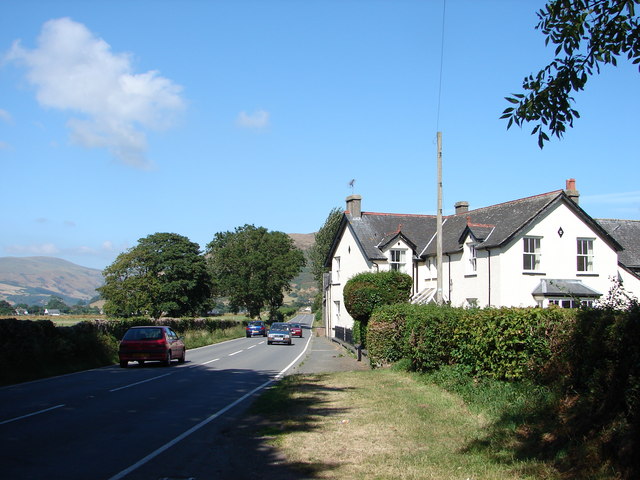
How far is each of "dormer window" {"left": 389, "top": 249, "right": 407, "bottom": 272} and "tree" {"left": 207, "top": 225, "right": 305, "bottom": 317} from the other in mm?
47055

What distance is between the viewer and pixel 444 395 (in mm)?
12125

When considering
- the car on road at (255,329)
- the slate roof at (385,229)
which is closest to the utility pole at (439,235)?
the slate roof at (385,229)

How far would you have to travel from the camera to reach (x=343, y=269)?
45.7 metres

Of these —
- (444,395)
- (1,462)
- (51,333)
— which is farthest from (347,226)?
(1,462)

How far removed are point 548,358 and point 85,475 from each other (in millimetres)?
7131

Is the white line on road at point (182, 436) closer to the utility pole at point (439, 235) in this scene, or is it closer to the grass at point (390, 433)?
the grass at point (390, 433)

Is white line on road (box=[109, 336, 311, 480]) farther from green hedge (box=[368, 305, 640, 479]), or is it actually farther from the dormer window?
the dormer window

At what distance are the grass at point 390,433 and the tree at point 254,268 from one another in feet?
233

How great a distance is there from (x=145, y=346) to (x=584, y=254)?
23.1 m

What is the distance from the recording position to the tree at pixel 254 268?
86.7 meters

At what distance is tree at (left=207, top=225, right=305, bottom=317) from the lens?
86688 millimetres

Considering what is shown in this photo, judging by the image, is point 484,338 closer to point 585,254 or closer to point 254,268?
point 585,254

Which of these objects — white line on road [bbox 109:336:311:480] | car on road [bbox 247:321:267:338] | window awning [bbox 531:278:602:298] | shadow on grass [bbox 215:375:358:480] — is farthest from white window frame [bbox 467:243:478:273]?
car on road [bbox 247:321:267:338]

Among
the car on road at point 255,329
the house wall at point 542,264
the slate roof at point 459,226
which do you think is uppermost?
the slate roof at point 459,226
